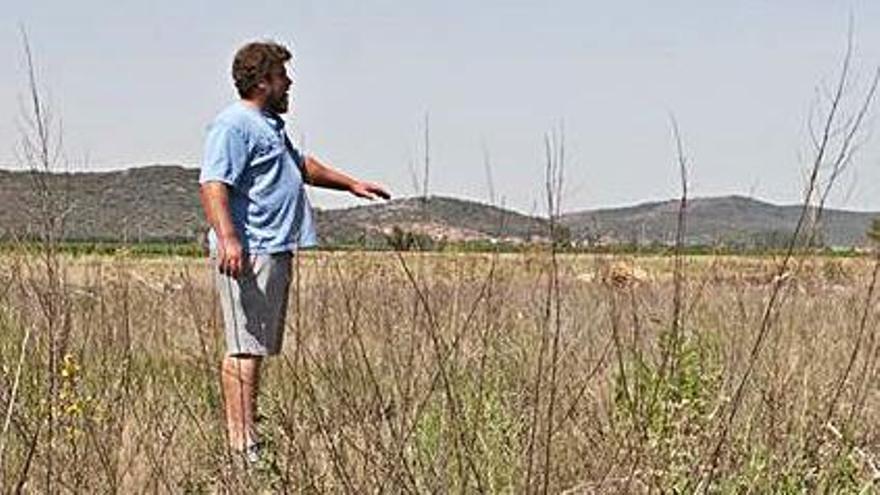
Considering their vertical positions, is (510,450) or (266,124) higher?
(266,124)

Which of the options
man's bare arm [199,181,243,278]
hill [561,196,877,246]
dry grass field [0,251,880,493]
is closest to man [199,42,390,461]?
man's bare arm [199,181,243,278]

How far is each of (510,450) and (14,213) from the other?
1.94 metres

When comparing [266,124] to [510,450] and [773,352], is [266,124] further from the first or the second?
[773,352]

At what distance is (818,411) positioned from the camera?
409cm

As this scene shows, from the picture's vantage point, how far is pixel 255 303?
459 cm

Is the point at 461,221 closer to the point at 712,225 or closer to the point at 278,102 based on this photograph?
the point at 278,102

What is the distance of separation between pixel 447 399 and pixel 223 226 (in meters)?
1.49

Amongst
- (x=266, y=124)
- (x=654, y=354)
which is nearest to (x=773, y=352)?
(x=654, y=354)

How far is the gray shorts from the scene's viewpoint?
454cm

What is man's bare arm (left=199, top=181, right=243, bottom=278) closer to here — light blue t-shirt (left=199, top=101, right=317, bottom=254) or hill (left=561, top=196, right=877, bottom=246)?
light blue t-shirt (left=199, top=101, right=317, bottom=254)

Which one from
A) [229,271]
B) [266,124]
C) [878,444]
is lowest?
[878,444]

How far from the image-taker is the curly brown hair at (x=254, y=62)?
4695 mm

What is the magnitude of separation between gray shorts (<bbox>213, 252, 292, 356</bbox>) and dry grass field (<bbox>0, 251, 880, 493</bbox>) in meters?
0.14

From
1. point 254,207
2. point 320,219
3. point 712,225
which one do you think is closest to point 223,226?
point 254,207
